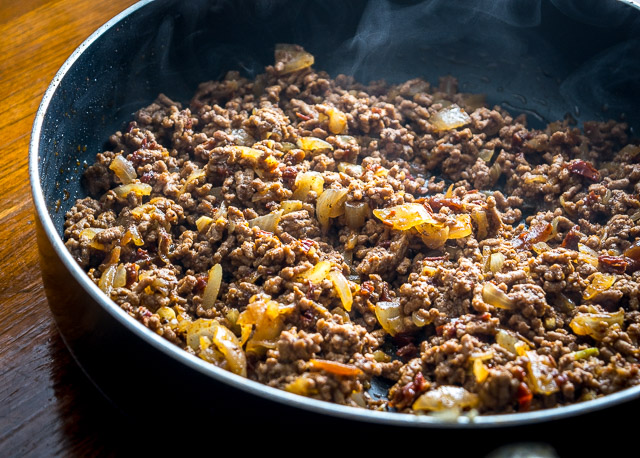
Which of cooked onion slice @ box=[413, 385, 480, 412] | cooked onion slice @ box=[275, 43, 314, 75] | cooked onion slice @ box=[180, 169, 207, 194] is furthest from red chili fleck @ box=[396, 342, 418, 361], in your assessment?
cooked onion slice @ box=[275, 43, 314, 75]

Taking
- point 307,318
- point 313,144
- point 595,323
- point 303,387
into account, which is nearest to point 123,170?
point 313,144

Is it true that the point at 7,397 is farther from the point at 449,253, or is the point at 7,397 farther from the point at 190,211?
the point at 449,253

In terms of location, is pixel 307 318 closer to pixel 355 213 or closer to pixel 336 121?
pixel 355 213

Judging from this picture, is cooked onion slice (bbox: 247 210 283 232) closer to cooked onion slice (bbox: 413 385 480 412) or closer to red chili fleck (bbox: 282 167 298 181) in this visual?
red chili fleck (bbox: 282 167 298 181)

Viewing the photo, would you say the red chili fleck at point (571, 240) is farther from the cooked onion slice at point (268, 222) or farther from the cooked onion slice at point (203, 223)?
the cooked onion slice at point (203, 223)

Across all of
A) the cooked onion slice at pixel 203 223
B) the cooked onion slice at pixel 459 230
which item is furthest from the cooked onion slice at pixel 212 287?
the cooked onion slice at pixel 459 230
